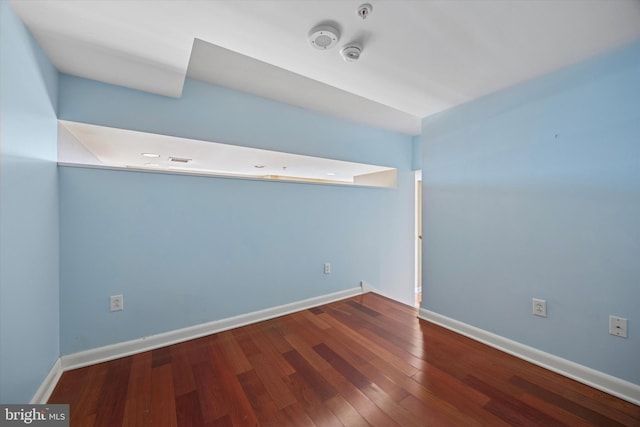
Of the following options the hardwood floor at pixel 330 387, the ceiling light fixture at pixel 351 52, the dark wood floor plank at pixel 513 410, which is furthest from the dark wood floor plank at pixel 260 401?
the ceiling light fixture at pixel 351 52

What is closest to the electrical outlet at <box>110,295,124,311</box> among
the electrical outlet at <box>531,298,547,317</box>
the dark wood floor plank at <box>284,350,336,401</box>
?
the dark wood floor plank at <box>284,350,336,401</box>

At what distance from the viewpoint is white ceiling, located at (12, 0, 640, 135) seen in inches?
48.2

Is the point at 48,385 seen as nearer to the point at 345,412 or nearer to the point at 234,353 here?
the point at 234,353

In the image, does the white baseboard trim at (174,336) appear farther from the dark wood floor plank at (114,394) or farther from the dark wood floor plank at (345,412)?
the dark wood floor plank at (345,412)

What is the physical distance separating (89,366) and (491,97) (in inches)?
148

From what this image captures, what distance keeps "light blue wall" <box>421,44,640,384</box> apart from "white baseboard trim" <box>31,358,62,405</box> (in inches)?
117

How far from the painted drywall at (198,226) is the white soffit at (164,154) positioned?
0.11m

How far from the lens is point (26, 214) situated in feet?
4.25

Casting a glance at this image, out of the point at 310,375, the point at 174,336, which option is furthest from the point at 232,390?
the point at 174,336

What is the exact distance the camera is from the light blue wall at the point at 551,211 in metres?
1.51

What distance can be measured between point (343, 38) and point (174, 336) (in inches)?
101

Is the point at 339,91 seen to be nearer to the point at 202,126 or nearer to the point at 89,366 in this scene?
the point at 202,126

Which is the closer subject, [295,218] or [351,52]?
[351,52]

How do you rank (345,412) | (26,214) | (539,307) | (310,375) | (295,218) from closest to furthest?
(26,214) < (345,412) < (310,375) < (539,307) < (295,218)
